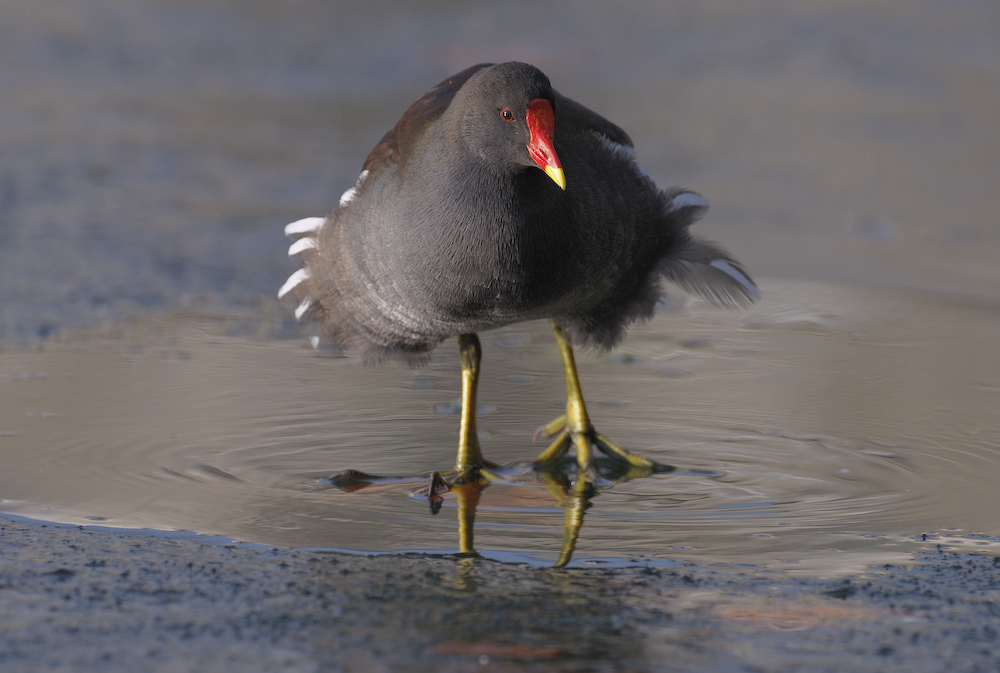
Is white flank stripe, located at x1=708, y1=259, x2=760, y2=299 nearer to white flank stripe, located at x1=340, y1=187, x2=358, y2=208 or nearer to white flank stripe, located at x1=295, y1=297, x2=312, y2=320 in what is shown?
white flank stripe, located at x1=340, y1=187, x2=358, y2=208

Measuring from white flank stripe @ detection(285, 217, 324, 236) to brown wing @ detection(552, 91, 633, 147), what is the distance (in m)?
0.84

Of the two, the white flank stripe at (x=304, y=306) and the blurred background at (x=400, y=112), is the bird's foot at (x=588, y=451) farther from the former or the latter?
the blurred background at (x=400, y=112)

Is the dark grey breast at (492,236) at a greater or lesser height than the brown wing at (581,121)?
lesser

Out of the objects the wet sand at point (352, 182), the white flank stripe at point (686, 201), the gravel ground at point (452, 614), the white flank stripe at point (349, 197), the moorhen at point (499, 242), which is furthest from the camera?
the white flank stripe at point (686, 201)

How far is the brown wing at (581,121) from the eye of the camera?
3658mm

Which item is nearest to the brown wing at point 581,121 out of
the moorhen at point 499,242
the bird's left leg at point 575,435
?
the moorhen at point 499,242

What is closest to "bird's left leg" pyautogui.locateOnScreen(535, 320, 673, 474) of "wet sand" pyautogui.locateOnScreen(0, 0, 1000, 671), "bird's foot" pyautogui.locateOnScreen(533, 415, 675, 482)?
"bird's foot" pyautogui.locateOnScreen(533, 415, 675, 482)

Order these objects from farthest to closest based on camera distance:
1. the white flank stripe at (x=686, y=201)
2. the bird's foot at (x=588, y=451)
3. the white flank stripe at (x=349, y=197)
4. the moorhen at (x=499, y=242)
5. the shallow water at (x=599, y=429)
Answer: the white flank stripe at (x=686, y=201) → the white flank stripe at (x=349, y=197) → the bird's foot at (x=588, y=451) → the moorhen at (x=499, y=242) → the shallow water at (x=599, y=429)

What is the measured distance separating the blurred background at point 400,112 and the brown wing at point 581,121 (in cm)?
182

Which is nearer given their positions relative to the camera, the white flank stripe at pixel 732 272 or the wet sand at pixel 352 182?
the wet sand at pixel 352 182

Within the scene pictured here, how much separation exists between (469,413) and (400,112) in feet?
13.6

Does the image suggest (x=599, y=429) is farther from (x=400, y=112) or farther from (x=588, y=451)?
(x=400, y=112)

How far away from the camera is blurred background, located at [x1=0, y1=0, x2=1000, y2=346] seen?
18.2ft

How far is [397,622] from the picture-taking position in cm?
254
